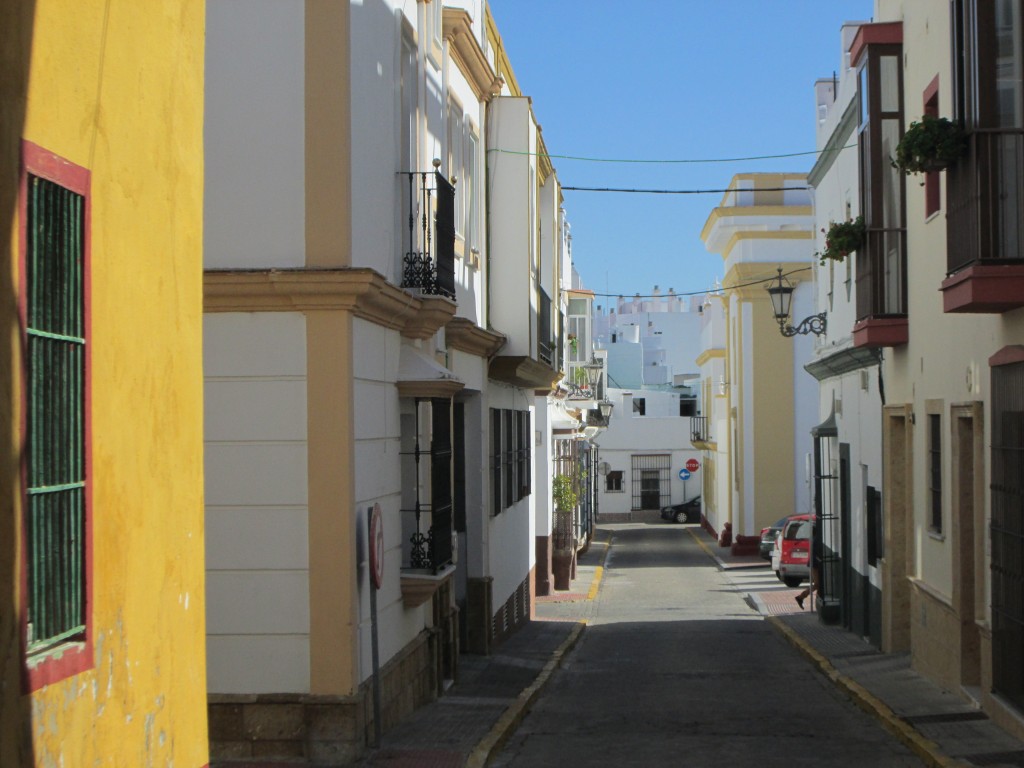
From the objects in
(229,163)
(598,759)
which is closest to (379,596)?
(598,759)

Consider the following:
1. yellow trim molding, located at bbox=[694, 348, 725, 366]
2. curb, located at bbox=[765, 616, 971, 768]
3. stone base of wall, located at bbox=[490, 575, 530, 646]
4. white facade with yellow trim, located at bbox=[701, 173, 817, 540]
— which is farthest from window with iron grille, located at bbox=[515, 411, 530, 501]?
yellow trim molding, located at bbox=[694, 348, 725, 366]

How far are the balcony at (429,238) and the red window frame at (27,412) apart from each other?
680cm

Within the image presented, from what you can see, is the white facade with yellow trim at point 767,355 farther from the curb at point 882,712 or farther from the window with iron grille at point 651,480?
the window with iron grille at point 651,480

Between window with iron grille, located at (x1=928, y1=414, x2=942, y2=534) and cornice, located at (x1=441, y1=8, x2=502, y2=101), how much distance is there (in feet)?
20.9

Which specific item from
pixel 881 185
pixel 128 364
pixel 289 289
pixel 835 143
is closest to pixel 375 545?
pixel 289 289

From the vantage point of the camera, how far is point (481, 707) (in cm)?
1319

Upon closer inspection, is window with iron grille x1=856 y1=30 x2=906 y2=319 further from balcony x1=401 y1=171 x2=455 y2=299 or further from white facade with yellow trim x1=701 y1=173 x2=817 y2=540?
Answer: white facade with yellow trim x1=701 y1=173 x2=817 y2=540

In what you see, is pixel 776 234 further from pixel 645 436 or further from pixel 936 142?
pixel 936 142

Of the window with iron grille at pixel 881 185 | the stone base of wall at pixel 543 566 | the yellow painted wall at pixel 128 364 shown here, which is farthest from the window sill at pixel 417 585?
the stone base of wall at pixel 543 566

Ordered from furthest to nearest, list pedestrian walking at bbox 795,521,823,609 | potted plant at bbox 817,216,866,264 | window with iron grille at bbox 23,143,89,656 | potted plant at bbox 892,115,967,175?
1. pedestrian walking at bbox 795,521,823,609
2. potted plant at bbox 817,216,866,264
3. potted plant at bbox 892,115,967,175
4. window with iron grille at bbox 23,143,89,656

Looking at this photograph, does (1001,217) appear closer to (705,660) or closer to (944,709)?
(944,709)

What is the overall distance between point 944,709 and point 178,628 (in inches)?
321

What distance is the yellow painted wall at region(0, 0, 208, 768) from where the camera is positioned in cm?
470

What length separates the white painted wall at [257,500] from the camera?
10.2 meters
